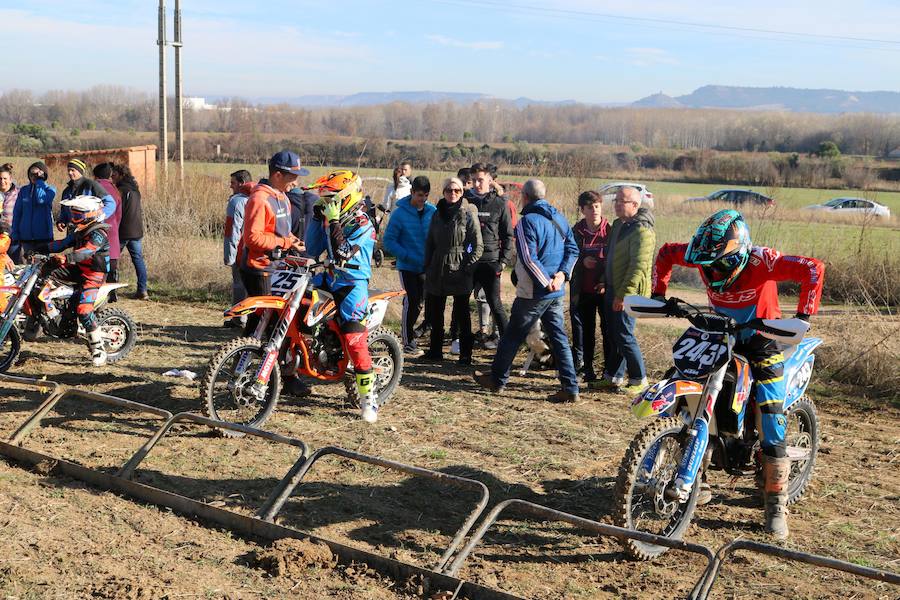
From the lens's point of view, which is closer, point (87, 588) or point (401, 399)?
point (87, 588)

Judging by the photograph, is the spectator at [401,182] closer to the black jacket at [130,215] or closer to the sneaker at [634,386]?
the black jacket at [130,215]

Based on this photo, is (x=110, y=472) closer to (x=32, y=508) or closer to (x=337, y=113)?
(x=32, y=508)

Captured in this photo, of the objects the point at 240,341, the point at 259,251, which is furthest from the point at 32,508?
the point at 259,251

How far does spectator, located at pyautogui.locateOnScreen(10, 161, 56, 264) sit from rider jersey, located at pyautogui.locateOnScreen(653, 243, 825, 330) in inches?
331

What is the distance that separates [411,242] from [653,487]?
563 centimetres

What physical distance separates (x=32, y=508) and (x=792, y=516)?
471 centimetres

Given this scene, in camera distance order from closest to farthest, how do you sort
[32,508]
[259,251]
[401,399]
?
[32,508]
[259,251]
[401,399]

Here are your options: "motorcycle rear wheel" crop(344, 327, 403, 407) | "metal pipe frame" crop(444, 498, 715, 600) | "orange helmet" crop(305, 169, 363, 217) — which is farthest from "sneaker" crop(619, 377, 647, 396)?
"metal pipe frame" crop(444, 498, 715, 600)

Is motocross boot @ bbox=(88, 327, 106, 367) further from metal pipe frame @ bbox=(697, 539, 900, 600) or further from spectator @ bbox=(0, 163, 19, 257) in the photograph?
metal pipe frame @ bbox=(697, 539, 900, 600)

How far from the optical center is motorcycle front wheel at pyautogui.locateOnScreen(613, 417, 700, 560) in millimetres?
5223

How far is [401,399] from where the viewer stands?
8.78 metres

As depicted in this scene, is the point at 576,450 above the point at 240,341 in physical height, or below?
below

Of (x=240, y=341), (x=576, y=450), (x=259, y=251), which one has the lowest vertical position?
(x=576, y=450)

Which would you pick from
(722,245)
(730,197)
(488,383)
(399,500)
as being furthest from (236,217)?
(730,197)
